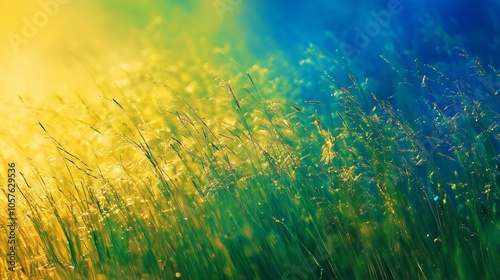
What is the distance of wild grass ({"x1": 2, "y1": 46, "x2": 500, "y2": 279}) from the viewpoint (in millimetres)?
1921

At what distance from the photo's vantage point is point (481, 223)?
1941mm

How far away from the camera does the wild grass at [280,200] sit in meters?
1.92

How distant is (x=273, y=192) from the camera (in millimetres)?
2145

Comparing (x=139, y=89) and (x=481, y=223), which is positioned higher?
(x=139, y=89)

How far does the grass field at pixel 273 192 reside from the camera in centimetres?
193

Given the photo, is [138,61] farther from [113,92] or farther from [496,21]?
[496,21]

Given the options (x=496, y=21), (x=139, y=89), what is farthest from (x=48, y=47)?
(x=496, y=21)

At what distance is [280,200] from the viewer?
2.12 metres

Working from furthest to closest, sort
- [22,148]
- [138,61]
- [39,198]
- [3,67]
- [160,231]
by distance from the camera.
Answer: [3,67] → [138,61] → [22,148] → [39,198] → [160,231]

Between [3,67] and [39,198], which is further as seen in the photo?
[3,67]

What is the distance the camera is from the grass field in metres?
1.93

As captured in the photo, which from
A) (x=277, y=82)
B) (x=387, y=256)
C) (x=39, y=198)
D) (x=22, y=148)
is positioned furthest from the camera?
(x=277, y=82)

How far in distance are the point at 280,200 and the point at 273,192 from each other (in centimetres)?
4

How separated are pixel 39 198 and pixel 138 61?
1158 millimetres
